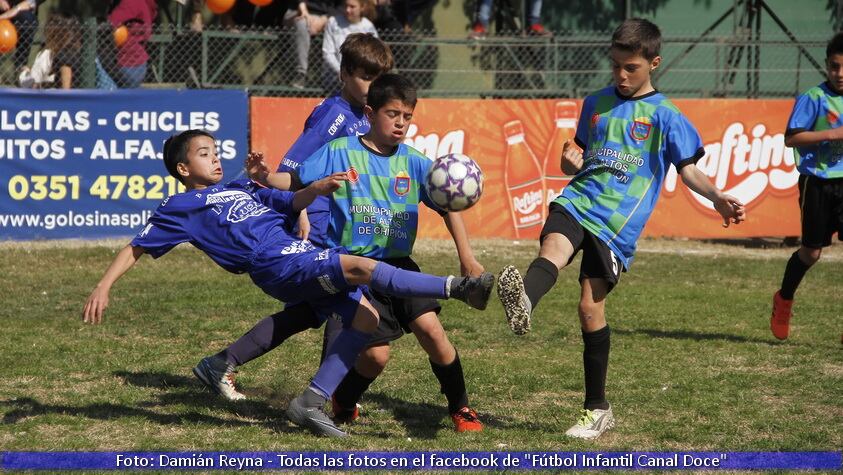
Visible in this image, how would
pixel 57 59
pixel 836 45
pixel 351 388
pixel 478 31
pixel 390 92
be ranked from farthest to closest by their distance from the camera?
pixel 478 31
pixel 57 59
pixel 836 45
pixel 351 388
pixel 390 92

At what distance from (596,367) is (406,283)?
1.17m

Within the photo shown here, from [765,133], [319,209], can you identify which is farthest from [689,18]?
[319,209]

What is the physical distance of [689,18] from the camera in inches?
752

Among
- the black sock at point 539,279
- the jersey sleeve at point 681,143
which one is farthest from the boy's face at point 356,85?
the jersey sleeve at point 681,143

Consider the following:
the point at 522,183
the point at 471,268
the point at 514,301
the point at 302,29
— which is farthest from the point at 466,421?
the point at 302,29

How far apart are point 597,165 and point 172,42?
31.2ft

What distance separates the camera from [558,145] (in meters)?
14.2

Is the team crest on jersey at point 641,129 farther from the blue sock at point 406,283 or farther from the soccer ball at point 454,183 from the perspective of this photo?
the blue sock at point 406,283

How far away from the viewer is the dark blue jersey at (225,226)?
18.9ft

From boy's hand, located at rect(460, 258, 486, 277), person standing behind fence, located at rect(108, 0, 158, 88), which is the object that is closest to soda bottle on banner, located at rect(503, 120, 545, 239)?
person standing behind fence, located at rect(108, 0, 158, 88)

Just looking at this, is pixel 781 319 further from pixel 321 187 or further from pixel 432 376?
pixel 321 187

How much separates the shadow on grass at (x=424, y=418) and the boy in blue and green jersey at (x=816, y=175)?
3.18m

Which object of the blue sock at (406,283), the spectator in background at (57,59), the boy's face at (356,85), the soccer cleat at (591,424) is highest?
the spectator in background at (57,59)

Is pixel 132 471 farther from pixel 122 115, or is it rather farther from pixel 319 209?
pixel 122 115
